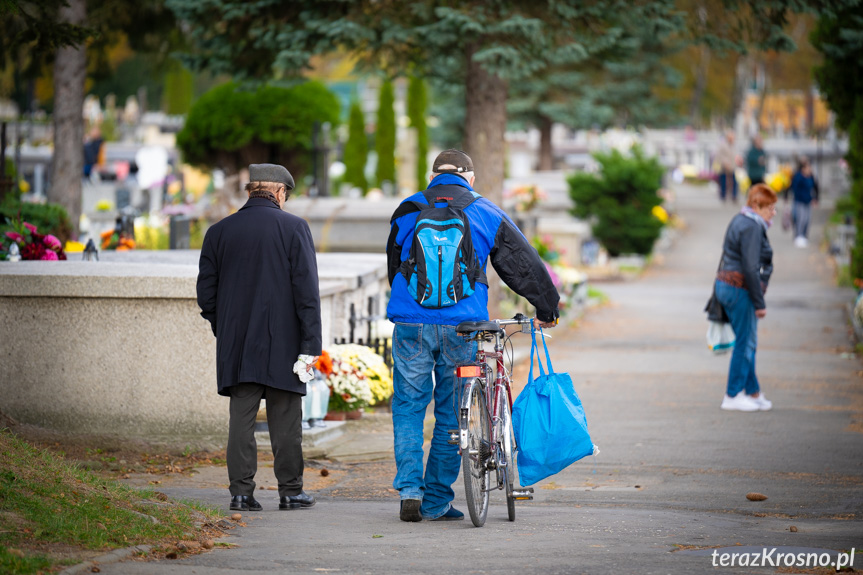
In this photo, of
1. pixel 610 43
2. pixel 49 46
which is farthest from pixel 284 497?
pixel 610 43

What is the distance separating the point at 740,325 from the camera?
34.1 ft

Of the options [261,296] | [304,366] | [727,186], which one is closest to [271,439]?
[304,366]

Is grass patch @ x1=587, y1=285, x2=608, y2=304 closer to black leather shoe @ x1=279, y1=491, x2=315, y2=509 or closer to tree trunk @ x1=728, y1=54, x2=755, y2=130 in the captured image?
black leather shoe @ x1=279, y1=491, x2=315, y2=509

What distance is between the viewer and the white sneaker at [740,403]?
1057 centimetres

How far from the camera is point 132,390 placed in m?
8.46

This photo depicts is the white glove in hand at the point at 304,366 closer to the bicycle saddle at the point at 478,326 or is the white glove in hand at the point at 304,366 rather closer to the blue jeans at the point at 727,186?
the bicycle saddle at the point at 478,326

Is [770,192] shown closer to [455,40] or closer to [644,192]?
[455,40]

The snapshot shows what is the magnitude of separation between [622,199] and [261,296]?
64.3 feet

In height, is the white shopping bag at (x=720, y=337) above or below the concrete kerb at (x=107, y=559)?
above

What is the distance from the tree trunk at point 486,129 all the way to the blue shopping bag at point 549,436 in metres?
7.51

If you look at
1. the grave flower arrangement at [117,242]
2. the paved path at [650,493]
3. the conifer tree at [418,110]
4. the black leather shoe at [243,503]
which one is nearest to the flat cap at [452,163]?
the paved path at [650,493]

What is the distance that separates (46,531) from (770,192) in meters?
6.95

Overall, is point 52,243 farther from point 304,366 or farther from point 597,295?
point 597,295

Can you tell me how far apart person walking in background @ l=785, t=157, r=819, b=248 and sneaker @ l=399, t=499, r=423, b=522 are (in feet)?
75.8
